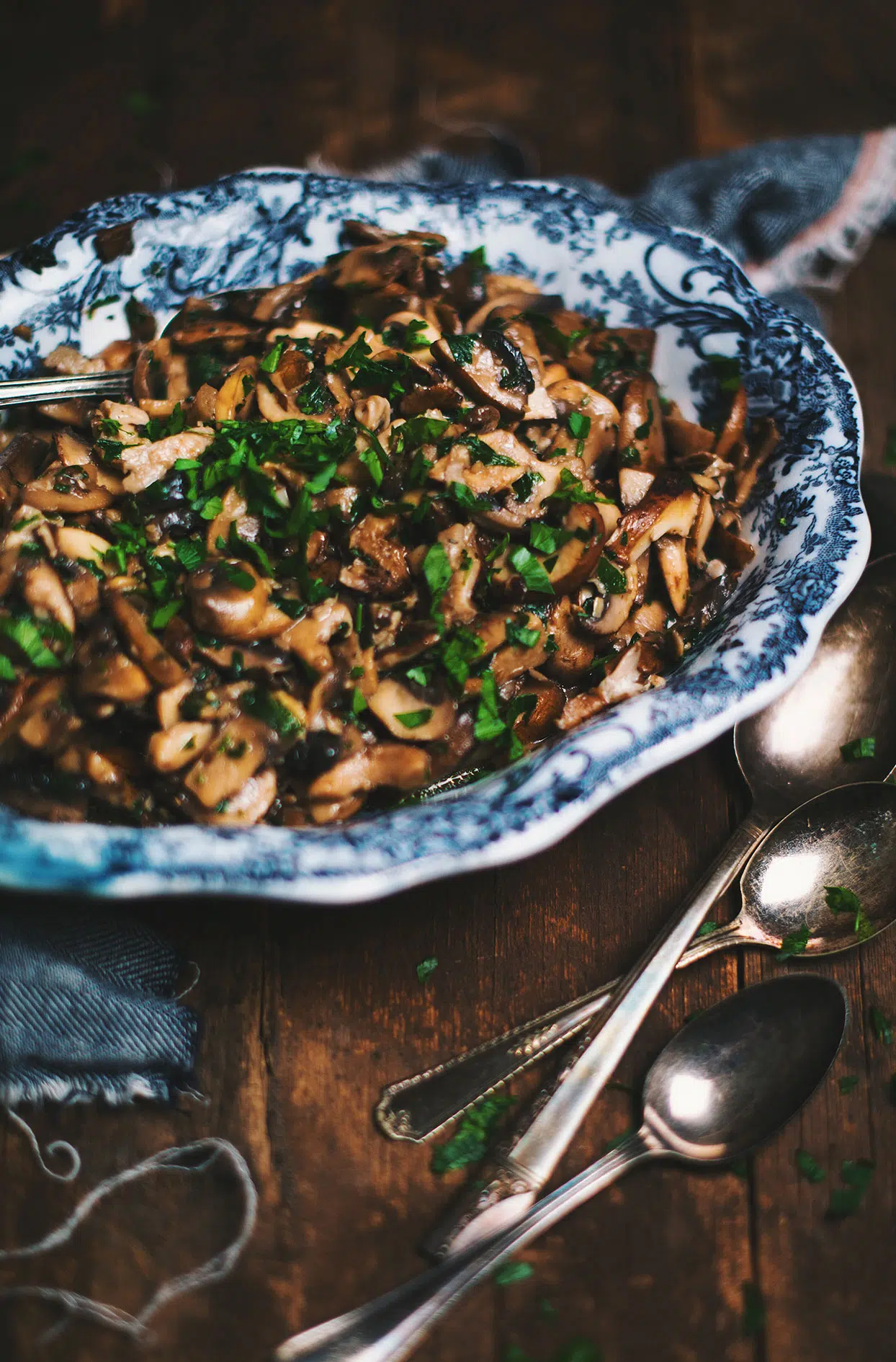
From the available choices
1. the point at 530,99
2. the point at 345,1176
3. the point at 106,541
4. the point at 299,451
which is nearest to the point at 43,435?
the point at 106,541

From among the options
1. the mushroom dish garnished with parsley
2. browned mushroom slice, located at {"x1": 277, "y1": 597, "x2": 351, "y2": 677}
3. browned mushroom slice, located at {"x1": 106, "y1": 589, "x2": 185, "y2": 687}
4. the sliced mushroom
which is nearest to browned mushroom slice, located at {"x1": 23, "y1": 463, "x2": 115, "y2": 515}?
the mushroom dish garnished with parsley

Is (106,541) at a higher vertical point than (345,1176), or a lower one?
higher

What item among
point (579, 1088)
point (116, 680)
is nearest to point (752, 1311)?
point (579, 1088)

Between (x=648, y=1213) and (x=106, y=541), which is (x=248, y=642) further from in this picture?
(x=648, y=1213)

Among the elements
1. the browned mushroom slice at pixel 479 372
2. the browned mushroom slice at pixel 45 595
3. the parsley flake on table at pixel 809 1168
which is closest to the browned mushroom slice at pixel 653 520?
the browned mushroom slice at pixel 479 372

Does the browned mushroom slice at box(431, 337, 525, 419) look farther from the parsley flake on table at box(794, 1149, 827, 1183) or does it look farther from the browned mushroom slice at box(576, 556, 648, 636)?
the parsley flake on table at box(794, 1149, 827, 1183)

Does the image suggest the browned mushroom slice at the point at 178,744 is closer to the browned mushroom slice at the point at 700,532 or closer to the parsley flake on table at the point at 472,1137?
the parsley flake on table at the point at 472,1137

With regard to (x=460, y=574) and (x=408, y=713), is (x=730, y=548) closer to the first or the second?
(x=460, y=574)
